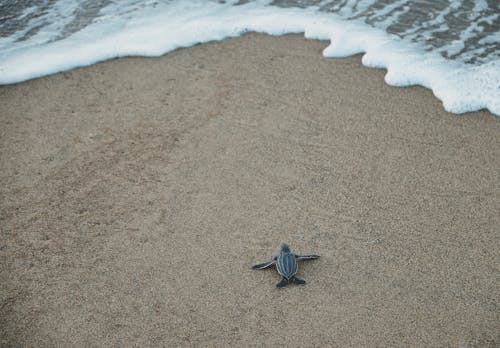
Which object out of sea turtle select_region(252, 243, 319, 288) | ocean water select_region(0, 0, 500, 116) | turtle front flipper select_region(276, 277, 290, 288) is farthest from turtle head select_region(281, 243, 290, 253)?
ocean water select_region(0, 0, 500, 116)

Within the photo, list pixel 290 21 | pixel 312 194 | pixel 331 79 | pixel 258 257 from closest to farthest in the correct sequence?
pixel 258 257 < pixel 312 194 < pixel 331 79 < pixel 290 21

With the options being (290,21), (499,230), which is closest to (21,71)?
(290,21)

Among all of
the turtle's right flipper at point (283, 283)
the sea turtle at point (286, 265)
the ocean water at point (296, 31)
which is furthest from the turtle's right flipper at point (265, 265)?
the ocean water at point (296, 31)

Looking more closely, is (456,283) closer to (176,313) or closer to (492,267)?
(492,267)

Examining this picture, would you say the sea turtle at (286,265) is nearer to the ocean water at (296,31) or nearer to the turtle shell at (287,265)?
the turtle shell at (287,265)

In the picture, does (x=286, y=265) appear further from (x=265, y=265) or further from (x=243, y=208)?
(x=243, y=208)

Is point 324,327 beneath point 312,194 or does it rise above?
beneath

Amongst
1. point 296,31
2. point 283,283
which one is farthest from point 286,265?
point 296,31
